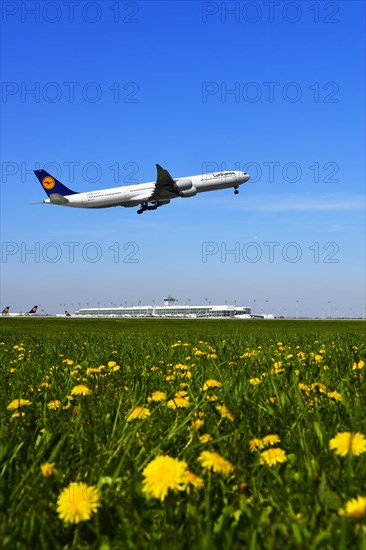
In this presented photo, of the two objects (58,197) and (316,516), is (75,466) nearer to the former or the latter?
(316,516)

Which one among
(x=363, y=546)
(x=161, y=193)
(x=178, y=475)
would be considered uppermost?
(x=161, y=193)

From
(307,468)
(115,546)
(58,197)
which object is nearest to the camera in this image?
(115,546)

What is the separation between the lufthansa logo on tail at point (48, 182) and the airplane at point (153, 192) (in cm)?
558

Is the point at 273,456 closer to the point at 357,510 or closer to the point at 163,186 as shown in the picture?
the point at 357,510

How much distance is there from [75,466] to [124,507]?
71 cm

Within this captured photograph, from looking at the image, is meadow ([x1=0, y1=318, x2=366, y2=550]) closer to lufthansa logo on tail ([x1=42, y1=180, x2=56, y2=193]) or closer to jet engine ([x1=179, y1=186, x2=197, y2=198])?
jet engine ([x1=179, y1=186, x2=197, y2=198])

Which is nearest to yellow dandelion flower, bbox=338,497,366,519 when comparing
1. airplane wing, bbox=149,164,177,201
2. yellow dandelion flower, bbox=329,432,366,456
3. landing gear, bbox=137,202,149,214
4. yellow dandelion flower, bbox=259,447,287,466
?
yellow dandelion flower, bbox=329,432,366,456

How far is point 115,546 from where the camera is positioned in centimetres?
174

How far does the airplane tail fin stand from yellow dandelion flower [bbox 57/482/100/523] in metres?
77.0

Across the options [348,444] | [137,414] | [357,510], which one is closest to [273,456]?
[348,444]

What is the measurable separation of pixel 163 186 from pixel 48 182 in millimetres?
26559

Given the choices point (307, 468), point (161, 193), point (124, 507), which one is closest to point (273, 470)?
point (307, 468)

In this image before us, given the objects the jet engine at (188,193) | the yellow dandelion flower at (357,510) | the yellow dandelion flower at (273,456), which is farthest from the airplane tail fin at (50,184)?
the yellow dandelion flower at (357,510)

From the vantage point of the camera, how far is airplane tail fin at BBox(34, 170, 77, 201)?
253 ft
